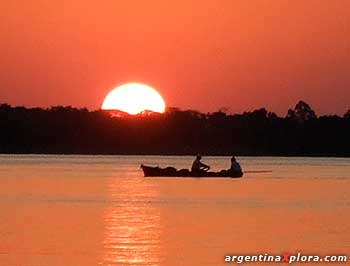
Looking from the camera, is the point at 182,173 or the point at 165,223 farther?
the point at 182,173

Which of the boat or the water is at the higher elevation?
the boat

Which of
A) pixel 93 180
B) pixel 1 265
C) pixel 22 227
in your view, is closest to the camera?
pixel 1 265

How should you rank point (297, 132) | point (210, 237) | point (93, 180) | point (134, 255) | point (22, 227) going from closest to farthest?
point (134, 255)
point (210, 237)
point (22, 227)
point (93, 180)
point (297, 132)

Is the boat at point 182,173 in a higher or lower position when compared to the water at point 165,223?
higher

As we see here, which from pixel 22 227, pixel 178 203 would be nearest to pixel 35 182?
pixel 178 203

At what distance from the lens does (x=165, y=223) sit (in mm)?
36750

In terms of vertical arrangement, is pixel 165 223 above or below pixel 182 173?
below

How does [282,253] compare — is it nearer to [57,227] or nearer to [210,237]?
[210,237]

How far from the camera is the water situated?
1116 inches

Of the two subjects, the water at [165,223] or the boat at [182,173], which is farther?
the boat at [182,173]

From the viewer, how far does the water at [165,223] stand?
93.0 feet

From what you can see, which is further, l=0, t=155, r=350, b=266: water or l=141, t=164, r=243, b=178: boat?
l=141, t=164, r=243, b=178: boat

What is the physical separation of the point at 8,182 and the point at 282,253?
3470 cm

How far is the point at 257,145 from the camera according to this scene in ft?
496
